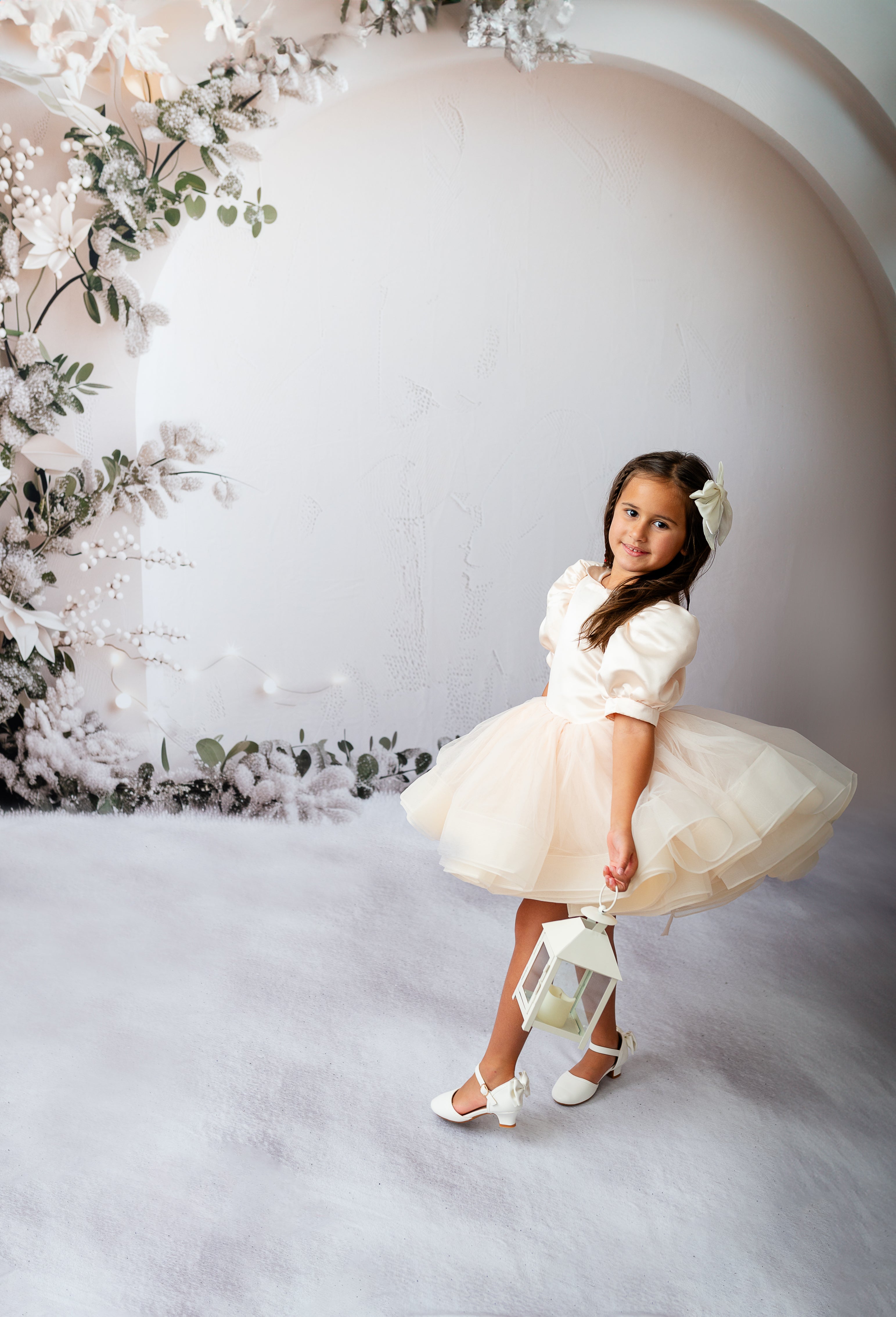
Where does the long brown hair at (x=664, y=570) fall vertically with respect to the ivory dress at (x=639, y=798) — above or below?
above

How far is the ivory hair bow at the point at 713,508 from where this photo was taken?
48.3 inches

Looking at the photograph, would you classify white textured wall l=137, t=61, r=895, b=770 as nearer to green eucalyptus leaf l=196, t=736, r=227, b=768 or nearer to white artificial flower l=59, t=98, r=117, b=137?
green eucalyptus leaf l=196, t=736, r=227, b=768

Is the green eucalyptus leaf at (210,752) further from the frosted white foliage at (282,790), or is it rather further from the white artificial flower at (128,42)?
the white artificial flower at (128,42)

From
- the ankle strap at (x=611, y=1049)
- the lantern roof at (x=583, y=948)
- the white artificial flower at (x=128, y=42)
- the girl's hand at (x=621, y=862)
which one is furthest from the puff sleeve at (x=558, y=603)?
the white artificial flower at (x=128, y=42)

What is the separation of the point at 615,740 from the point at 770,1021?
80 centimetres

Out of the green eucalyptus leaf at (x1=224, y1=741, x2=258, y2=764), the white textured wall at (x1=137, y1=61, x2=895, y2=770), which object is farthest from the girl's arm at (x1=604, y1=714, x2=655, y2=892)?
the green eucalyptus leaf at (x1=224, y1=741, x2=258, y2=764)

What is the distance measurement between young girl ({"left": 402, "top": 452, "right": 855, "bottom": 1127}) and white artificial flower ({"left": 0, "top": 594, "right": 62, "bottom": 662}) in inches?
47.4

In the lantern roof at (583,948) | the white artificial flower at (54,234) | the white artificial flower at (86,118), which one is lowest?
the lantern roof at (583,948)

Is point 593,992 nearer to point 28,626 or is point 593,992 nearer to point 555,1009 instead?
point 555,1009

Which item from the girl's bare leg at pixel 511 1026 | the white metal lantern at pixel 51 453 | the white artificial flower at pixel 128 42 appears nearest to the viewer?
the girl's bare leg at pixel 511 1026

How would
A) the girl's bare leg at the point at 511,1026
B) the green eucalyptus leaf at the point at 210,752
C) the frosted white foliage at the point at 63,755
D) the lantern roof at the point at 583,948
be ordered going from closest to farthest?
1. the lantern roof at the point at 583,948
2. the girl's bare leg at the point at 511,1026
3. the frosted white foliage at the point at 63,755
4. the green eucalyptus leaf at the point at 210,752

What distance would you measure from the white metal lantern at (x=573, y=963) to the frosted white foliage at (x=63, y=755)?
1350 mm

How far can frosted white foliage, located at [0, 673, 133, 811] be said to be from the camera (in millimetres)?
2182

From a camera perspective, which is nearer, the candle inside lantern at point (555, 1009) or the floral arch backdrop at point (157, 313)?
the candle inside lantern at point (555, 1009)
